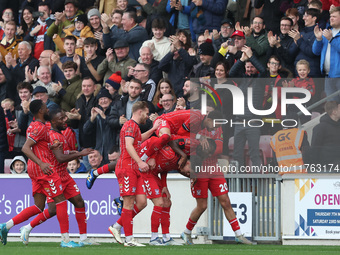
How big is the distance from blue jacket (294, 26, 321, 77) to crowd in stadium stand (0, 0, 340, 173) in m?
0.02

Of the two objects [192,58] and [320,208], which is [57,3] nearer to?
[192,58]

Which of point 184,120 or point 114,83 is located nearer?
point 184,120

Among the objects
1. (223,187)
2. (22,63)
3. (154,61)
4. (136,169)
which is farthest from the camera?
(22,63)

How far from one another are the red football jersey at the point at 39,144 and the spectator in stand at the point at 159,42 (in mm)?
Result: 5440

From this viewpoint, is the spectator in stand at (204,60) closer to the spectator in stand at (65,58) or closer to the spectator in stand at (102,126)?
the spectator in stand at (102,126)

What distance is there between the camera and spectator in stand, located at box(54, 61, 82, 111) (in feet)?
60.6

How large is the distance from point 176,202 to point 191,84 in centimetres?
237

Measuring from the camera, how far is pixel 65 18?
20812mm

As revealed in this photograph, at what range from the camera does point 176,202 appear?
14828 mm

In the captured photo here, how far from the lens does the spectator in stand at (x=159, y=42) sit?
58.9 feet

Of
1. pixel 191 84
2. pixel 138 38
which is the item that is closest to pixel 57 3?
pixel 138 38

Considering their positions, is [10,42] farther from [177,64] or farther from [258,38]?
[258,38]

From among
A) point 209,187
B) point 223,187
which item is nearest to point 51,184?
point 209,187

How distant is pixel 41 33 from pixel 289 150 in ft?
29.8
